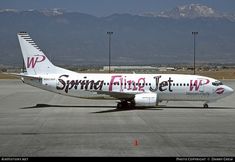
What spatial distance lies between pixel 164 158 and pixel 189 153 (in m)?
1.72

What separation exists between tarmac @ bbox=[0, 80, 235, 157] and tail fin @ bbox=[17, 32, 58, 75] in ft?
15.8

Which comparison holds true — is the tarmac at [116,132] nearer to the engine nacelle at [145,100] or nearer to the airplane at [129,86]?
the engine nacelle at [145,100]

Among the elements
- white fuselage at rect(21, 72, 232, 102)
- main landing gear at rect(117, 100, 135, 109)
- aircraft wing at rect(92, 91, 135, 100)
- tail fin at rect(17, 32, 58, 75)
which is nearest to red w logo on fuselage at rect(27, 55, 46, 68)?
tail fin at rect(17, 32, 58, 75)

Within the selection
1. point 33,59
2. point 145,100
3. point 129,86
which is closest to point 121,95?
point 129,86

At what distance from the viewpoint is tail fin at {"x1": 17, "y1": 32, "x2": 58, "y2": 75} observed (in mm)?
40062

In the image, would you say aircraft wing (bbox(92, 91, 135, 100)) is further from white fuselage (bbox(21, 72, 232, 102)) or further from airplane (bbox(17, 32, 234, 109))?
white fuselage (bbox(21, 72, 232, 102))

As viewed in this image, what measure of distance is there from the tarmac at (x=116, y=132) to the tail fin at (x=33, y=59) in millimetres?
4807

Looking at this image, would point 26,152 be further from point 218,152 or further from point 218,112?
point 218,112

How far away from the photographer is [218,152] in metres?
18.5

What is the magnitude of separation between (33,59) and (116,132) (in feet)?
60.0

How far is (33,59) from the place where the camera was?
1582 inches

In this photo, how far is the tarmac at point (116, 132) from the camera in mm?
18766

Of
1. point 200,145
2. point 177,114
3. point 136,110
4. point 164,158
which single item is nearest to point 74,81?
point 136,110

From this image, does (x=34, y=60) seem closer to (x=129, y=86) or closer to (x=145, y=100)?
(x=129, y=86)
